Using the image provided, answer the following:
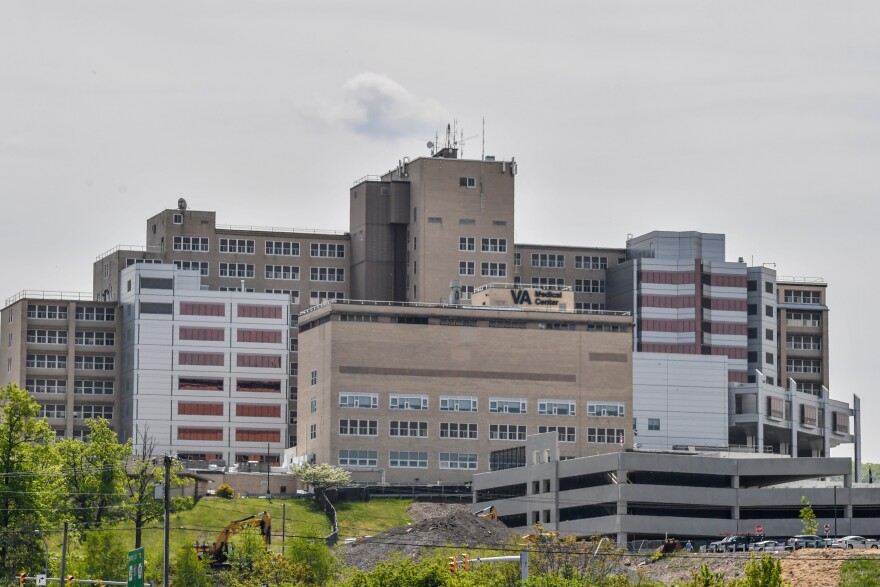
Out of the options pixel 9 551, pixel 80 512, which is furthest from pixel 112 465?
pixel 9 551

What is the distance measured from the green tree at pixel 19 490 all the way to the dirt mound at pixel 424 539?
35.9 m

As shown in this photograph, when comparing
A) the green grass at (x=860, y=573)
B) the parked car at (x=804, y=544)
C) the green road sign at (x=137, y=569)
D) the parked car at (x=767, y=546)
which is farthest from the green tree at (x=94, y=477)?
the green road sign at (x=137, y=569)

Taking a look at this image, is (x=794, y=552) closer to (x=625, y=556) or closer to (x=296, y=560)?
(x=625, y=556)

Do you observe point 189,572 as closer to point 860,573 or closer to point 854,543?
point 860,573

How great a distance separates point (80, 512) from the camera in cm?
18600

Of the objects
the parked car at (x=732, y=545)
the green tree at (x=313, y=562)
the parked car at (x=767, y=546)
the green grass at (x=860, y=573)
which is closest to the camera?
the green grass at (x=860, y=573)

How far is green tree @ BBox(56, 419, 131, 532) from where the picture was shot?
186 meters

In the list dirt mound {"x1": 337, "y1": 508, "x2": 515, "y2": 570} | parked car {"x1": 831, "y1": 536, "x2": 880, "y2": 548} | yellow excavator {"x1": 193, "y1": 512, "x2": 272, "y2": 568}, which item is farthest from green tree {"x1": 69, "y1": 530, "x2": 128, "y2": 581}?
parked car {"x1": 831, "y1": 536, "x2": 880, "y2": 548}

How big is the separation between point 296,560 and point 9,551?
26.1m

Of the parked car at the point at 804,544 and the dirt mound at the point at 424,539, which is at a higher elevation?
the parked car at the point at 804,544

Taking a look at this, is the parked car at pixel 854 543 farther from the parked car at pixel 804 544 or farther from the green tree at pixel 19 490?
the green tree at pixel 19 490

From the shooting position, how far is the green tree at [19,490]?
14925cm

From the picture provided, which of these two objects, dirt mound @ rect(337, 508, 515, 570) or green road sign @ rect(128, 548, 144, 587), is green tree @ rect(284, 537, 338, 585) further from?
green road sign @ rect(128, 548, 144, 587)

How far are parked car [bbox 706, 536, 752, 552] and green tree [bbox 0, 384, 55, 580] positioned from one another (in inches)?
2617
